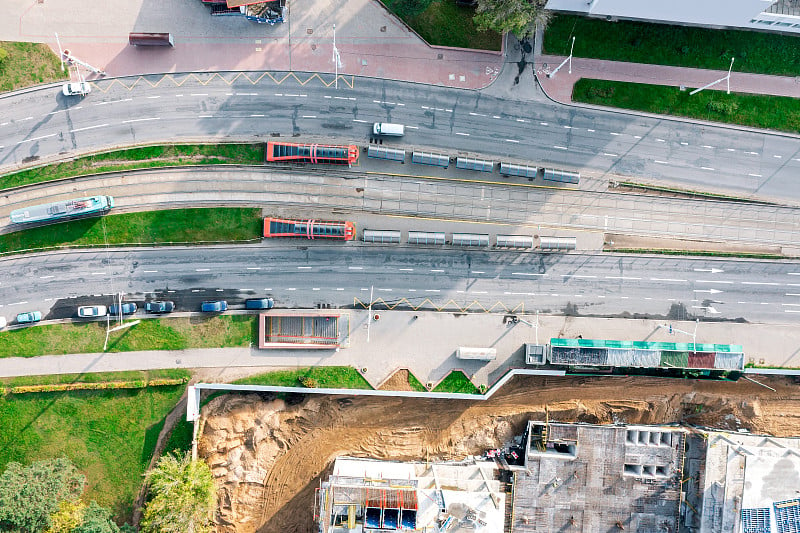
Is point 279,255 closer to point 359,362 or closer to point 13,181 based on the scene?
point 359,362

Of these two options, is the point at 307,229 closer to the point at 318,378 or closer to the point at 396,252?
the point at 396,252

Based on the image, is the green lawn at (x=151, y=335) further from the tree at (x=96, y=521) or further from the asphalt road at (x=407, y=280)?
the tree at (x=96, y=521)

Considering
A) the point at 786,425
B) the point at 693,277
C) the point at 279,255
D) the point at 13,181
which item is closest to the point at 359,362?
the point at 279,255

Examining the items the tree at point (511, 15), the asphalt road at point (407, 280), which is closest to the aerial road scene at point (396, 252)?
the asphalt road at point (407, 280)

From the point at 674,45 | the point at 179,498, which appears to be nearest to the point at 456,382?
the point at 179,498

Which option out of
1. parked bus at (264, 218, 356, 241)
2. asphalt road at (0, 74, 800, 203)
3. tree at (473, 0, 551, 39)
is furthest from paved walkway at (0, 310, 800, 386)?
tree at (473, 0, 551, 39)

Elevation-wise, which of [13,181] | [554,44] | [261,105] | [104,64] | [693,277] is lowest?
[693,277]
